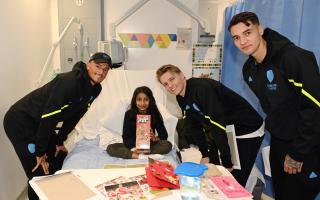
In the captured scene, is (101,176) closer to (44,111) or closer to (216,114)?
(44,111)

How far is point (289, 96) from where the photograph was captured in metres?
1.53

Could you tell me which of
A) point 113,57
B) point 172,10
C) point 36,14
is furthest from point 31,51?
point 172,10

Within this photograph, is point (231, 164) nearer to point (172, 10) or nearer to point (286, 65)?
point (286, 65)

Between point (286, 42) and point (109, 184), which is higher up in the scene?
point (286, 42)

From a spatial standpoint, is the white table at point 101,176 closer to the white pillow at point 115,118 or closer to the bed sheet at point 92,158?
the bed sheet at point 92,158

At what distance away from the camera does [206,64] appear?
3.58 m

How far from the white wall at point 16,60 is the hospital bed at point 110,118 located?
0.51 m

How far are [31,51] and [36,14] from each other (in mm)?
423

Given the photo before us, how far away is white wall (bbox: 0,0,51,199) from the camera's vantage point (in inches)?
88.5

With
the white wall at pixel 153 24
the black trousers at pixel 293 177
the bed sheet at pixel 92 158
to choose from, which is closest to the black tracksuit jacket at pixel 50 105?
the bed sheet at pixel 92 158

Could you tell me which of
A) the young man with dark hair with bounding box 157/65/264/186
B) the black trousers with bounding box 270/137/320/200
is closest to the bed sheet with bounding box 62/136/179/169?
the young man with dark hair with bounding box 157/65/264/186

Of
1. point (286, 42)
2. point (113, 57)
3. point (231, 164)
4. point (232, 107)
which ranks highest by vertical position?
point (286, 42)

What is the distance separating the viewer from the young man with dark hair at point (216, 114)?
1.85 meters

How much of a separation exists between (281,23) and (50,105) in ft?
6.37
